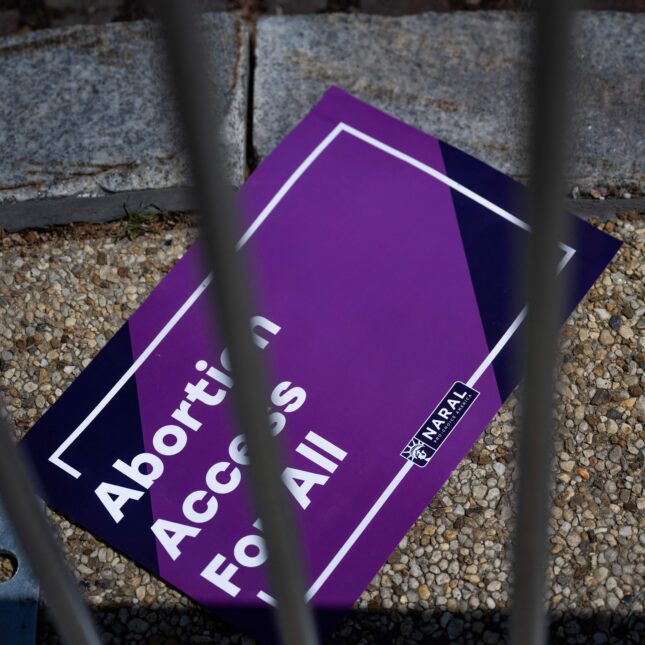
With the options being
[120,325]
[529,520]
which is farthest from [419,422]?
[529,520]

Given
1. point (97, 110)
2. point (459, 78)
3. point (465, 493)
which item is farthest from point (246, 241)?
point (459, 78)

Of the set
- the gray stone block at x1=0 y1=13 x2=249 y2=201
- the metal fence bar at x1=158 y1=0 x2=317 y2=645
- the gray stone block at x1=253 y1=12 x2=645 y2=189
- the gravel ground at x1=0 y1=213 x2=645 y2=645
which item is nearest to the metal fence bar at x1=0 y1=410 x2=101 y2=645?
the metal fence bar at x1=158 y1=0 x2=317 y2=645

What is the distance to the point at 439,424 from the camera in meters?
2.51

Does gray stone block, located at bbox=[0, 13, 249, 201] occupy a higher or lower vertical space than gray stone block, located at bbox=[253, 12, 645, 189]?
lower

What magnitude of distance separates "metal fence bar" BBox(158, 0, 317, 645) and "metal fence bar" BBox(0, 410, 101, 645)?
0.98ft

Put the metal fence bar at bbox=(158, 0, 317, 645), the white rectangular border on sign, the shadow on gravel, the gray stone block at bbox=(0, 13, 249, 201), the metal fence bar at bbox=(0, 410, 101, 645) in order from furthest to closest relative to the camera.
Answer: the gray stone block at bbox=(0, 13, 249, 201)
the white rectangular border on sign
the shadow on gravel
the metal fence bar at bbox=(0, 410, 101, 645)
the metal fence bar at bbox=(158, 0, 317, 645)

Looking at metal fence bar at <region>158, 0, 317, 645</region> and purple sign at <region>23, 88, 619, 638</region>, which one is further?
purple sign at <region>23, 88, 619, 638</region>

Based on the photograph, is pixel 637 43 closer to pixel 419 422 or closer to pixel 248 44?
pixel 248 44

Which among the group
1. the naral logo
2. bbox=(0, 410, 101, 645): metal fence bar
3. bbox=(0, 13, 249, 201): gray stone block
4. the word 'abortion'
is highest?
bbox=(0, 13, 249, 201): gray stone block

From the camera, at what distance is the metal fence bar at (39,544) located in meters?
1.15

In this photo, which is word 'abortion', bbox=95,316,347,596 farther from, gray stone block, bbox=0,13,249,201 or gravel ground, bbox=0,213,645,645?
gray stone block, bbox=0,13,249,201

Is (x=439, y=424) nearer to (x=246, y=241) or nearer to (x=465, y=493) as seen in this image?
(x=465, y=493)

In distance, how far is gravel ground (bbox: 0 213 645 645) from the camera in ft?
7.31

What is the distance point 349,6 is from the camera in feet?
11.3
